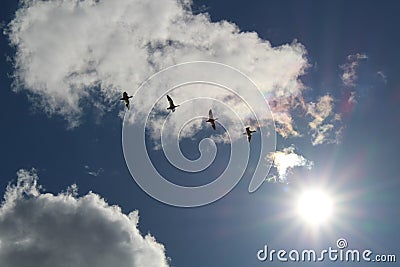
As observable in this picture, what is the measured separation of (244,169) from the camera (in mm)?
97125

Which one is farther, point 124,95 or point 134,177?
point 124,95

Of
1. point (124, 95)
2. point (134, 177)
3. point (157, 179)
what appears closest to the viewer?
point (134, 177)

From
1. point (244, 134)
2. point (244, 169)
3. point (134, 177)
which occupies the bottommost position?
point (134, 177)

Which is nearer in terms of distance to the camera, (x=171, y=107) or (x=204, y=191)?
(x=204, y=191)

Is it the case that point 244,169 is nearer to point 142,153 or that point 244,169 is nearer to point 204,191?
point 204,191

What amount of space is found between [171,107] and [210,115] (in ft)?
32.6

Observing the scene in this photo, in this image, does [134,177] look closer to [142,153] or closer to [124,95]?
A: [142,153]

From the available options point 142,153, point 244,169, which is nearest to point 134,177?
point 142,153

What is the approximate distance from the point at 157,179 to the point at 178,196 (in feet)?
17.5

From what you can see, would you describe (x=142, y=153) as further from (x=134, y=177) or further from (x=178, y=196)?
(x=178, y=196)

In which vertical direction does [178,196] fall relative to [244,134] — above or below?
below

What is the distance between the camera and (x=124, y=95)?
121 meters

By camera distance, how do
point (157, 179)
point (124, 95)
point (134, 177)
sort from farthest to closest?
1. point (124, 95)
2. point (157, 179)
3. point (134, 177)

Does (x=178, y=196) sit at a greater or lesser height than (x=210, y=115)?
lesser
